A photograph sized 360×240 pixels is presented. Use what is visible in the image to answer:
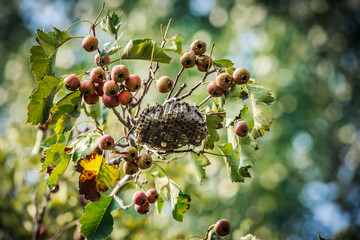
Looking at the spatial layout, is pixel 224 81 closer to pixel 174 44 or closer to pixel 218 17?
pixel 174 44

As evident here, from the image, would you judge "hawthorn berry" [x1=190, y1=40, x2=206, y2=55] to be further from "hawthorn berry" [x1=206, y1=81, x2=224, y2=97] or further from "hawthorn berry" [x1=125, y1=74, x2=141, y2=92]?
"hawthorn berry" [x1=125, y1=74, x2=141, y2=92]

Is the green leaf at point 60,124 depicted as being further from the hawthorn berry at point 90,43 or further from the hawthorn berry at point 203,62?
the hawthorn berry at point 203,62

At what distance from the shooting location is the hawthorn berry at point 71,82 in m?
1.21

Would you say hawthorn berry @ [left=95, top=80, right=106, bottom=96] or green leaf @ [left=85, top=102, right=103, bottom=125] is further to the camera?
green leaf @ [left=85, top=102, right=103, bottom=125]

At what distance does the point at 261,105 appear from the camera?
46.2 inches

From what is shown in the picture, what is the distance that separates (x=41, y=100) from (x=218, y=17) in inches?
263

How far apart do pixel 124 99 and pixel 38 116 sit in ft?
1.10

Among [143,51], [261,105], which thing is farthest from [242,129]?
[143,51]

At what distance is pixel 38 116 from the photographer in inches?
47.5

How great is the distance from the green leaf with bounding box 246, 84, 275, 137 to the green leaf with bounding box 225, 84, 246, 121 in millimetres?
49

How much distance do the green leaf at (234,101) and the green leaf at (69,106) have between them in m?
0.57

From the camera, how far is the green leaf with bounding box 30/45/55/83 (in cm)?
123

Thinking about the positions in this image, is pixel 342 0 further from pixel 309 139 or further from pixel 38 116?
pixel 38 116

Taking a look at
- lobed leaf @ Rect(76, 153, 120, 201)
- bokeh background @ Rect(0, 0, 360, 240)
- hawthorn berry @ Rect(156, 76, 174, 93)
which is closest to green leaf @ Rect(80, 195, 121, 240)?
lobed leaf @ Rect(76, 153, 120, 201)
